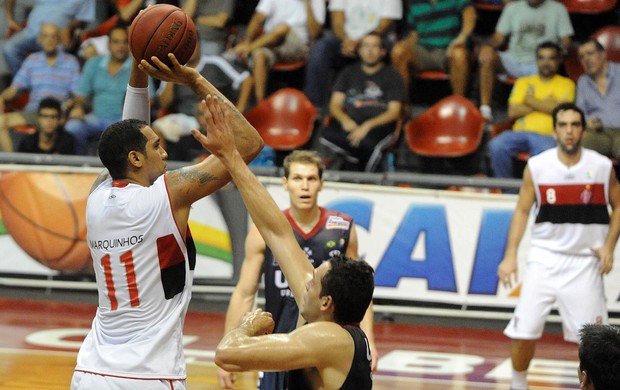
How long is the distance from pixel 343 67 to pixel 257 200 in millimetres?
9222

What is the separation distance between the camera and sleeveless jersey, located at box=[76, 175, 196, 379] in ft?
14.1

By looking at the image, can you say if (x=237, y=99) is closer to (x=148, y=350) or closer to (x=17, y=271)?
(x=17, y=271)

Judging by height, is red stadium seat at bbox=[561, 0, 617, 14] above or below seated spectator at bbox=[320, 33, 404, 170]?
above

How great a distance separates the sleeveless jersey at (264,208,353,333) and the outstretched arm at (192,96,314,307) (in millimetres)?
2084

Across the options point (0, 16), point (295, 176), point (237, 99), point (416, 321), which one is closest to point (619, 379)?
point (295, 176)

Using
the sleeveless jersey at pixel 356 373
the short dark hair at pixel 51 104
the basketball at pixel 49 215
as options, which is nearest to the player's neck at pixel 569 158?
the sleeveless jersey at pixel 356 373

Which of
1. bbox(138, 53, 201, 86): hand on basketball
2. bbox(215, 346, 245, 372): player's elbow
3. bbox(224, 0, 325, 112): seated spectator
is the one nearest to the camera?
bbox(215, 346, 245, 372): player's elbow

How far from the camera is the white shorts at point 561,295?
8.02 meters

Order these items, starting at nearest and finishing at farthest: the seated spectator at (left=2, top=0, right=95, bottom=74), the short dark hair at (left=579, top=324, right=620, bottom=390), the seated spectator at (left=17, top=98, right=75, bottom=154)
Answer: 1. the short dark hair at (left=579, top=324, right=620, bottom=390)
2. the seated spectator at (left=17, top=98, right=75, bottom=154)
3. the seated spectator at (left=2, top=0, right=95, bottom=74)

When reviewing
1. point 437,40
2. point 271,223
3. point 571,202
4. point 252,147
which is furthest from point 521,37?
point 271,223

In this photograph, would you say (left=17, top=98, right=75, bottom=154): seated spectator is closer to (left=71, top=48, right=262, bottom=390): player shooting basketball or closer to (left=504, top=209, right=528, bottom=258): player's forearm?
(left=504, top=209, right=528, bottom=258): player's forearm

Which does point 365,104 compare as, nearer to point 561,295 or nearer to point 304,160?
point 561,295

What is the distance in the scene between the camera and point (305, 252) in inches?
252

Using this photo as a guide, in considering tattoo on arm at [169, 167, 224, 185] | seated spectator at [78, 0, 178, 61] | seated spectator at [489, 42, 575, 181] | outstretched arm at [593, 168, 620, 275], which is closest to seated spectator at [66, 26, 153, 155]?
seated spectator at [78, 0, 178, 61]
